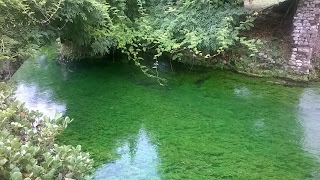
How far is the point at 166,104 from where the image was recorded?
5535 mm

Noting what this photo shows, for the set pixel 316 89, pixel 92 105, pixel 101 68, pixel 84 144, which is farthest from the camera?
pixel 101 68

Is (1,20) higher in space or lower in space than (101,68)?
higher

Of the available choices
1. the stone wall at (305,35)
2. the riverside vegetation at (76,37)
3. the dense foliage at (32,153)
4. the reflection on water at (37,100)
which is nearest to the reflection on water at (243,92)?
the riverside vegetation at (76,37)

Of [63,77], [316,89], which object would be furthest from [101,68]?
[316,89]

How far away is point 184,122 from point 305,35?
368 cm

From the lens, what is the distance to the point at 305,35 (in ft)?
21.6

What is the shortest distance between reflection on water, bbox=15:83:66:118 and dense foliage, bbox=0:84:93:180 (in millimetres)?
2747

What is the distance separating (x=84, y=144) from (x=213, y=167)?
1856 mm

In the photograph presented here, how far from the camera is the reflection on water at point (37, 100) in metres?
5.26

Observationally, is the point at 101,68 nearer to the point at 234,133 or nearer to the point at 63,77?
the point at 63,77

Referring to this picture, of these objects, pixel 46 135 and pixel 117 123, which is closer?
pixel 46 135

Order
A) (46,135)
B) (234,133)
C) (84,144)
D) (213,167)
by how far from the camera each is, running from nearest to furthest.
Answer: (46,135)
(213,167)
(84,144)
(234,133)

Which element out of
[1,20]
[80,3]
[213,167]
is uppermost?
[80,3]

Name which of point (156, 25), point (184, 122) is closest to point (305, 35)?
point (156, 25)
